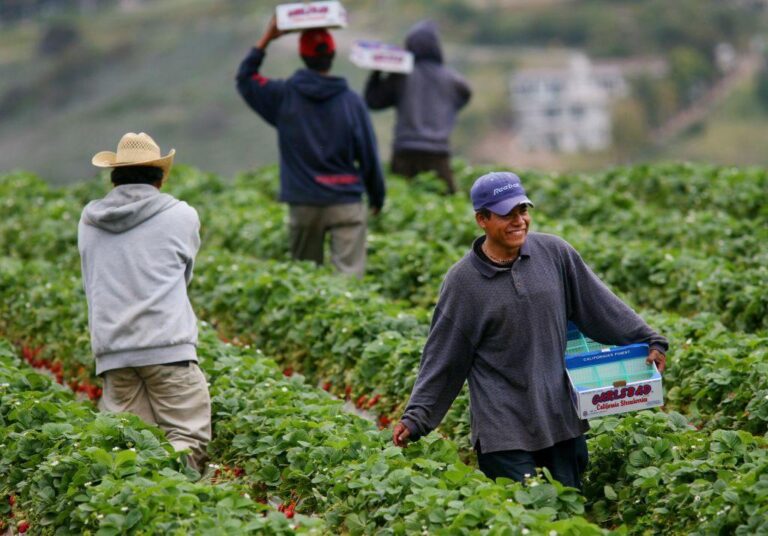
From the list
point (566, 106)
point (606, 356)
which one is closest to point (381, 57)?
point (606, 356)

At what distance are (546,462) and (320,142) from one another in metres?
4.85

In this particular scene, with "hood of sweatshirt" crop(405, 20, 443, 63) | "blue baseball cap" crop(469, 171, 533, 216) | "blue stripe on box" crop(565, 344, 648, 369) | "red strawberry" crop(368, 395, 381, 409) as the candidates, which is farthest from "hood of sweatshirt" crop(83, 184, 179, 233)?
"hood of sweatshirt" crop(405, 20, 443, 63)

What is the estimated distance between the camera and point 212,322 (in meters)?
9.84

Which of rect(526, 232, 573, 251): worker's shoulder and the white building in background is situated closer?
rect(526, 232, 573, 251): worker's shoulder

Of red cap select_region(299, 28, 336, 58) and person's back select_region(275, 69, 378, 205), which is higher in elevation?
red cap select_region(299, 28, 336, 58)

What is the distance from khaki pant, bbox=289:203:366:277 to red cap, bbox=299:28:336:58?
3.77ft

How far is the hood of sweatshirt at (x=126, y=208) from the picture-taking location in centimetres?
643

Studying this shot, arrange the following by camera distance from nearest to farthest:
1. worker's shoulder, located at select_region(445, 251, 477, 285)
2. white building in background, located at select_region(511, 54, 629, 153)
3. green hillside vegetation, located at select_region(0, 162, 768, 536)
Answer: green hillside vegetation, located at select_region(0, 162, 768, 536)
worker's shoulder, located at select_region(445, 251, 477, 285)
white building in background, located at select_region(511, 54, 629, 153)

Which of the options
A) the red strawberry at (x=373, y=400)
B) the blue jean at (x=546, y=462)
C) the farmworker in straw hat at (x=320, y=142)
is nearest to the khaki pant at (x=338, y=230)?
the farmworker in straw hat at (x=320, y=142)

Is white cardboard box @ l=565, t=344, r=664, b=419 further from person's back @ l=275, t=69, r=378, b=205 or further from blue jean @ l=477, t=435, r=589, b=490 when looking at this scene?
person's back @ l=275, t=69, r=378, b=205

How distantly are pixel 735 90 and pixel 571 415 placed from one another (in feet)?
→ 157

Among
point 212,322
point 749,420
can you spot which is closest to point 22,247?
point 212,322

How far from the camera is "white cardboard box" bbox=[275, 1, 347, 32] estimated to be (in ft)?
32.3

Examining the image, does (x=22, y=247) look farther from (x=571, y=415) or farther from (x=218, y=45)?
(x=218, y=45)
